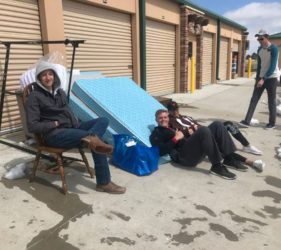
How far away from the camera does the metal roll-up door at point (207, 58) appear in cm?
1464

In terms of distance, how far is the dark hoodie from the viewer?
272cm

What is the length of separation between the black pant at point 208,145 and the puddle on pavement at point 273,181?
1.86ft

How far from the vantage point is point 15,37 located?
5223mm

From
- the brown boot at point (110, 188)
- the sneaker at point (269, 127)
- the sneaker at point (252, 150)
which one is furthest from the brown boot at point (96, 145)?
the sneaker at point (269, 127)

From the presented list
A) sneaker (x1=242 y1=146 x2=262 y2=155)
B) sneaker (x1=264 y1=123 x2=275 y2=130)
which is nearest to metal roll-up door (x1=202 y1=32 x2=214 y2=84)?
sneaker (x1=264 y1=123 x2=275 y2=130)

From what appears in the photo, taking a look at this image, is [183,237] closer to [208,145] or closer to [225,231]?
[225,231]

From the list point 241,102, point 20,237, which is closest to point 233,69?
point 241,102

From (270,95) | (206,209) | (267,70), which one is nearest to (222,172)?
(206,209)

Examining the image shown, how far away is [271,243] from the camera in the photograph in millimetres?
2164

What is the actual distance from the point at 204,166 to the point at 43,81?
2443mm

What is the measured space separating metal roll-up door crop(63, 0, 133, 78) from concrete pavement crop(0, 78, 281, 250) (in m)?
4.02

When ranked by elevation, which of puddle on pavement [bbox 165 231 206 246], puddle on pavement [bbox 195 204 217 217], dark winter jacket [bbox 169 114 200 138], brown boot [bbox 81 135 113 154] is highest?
brown boot [bbox 81 135 113 154]

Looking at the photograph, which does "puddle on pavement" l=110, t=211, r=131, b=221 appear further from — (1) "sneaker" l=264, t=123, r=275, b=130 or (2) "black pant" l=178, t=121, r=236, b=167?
(1) "sneaker" l=264, t=123, r=275, b=130

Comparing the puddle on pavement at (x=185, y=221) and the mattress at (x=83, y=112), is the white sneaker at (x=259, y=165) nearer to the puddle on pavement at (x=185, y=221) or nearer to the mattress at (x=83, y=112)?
the puddle on pavement at (x=185, y=221)
